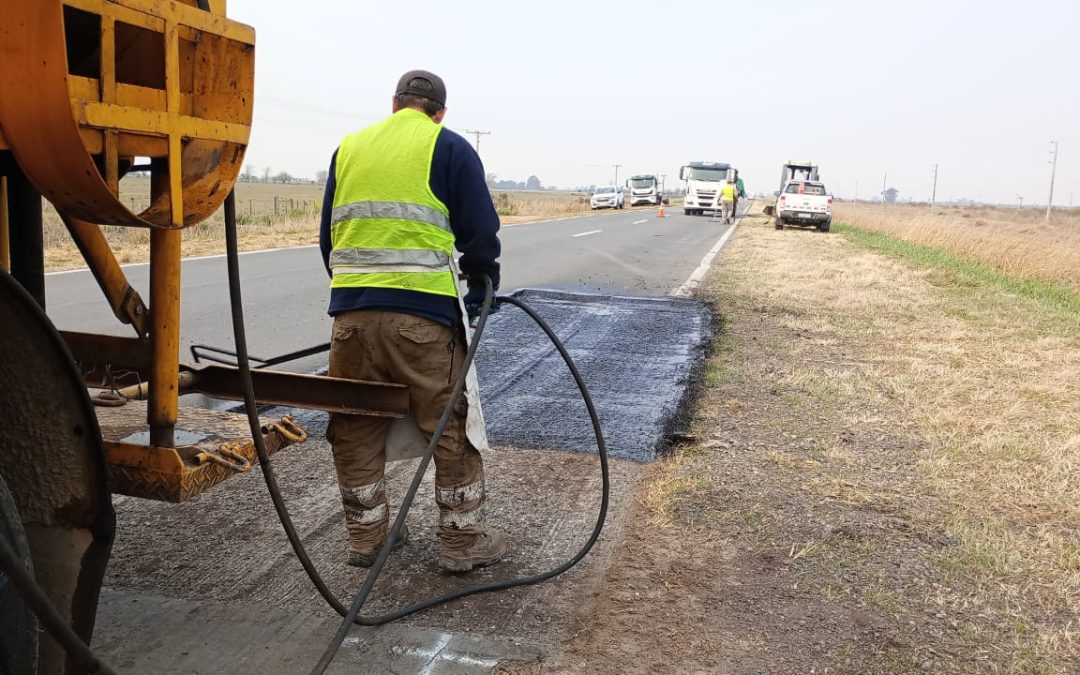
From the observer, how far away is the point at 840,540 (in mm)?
3988

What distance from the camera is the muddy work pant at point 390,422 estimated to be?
3451mm

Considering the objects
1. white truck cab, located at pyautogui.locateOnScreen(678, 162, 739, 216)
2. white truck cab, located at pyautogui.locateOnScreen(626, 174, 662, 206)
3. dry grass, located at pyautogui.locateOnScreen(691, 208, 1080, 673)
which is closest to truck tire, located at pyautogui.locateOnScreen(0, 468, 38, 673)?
dry grass, located at pyautogui.locateOnScreen(691, 208, 1080, 673)

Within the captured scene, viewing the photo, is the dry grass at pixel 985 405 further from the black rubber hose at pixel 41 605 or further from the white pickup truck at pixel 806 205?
the white pickup truck at pixel 806 205

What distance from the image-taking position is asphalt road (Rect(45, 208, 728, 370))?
8289 mm

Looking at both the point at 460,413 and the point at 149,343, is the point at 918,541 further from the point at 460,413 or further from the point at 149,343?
the point at 149,343

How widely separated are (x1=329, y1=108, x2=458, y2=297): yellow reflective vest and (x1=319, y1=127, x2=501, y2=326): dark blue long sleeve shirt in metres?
0.03

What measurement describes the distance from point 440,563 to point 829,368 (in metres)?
4.70

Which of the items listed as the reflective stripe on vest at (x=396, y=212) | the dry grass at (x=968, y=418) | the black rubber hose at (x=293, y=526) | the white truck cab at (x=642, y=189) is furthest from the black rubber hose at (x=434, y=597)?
the white truck cab at (x=642, y=189)

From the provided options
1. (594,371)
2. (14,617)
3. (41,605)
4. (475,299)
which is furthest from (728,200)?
(41,605)

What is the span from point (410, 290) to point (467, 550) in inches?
42.4

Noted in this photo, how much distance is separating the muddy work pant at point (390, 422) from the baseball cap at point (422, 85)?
2.87 feet

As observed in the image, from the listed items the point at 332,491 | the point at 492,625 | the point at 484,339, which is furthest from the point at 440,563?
the point at 484,339

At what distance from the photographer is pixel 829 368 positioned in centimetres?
738

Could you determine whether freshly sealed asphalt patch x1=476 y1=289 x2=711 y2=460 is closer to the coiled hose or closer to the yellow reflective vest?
the coiled hose
